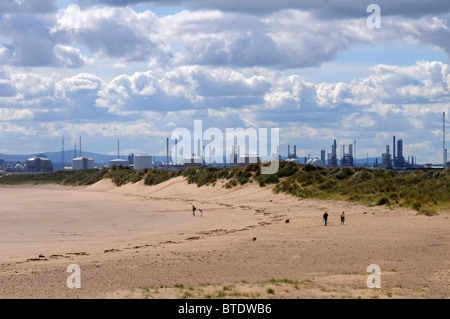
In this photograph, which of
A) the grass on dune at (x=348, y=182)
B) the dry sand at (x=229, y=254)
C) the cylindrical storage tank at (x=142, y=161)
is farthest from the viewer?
the cylindrical storage tank at (x=142, y=161)

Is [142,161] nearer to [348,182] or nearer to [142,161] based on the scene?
[142,161]

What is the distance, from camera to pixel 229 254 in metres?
20.5

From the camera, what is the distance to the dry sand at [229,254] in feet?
46.8

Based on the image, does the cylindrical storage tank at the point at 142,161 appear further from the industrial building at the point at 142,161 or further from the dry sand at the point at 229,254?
the dry sand at the point at 229,254

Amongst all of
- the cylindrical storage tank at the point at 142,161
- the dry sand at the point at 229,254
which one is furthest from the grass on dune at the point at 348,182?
the cylindrical storage tank at the point at 142,161

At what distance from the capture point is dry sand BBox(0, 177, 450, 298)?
14.3 meters

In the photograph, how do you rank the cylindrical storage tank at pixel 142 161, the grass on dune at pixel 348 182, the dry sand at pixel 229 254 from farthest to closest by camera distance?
the cylindrical storage tank at pixel 142 161 < the grass on dune at pixel 348 182 < the dry sand at pixel 229 254

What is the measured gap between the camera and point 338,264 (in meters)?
18.3

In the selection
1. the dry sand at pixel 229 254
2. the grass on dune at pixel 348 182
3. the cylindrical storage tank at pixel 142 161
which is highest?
the cylindrical storage tank at pixel 142 161

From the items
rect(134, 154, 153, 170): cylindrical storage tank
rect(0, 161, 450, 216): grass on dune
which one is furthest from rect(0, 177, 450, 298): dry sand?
rect(134, 154, 153, 170): cylindrical storage tank

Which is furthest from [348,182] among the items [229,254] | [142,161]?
[142,161]

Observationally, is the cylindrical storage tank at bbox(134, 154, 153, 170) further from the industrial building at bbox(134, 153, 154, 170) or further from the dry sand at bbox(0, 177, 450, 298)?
the dry sand at bbox(0, 177, 450, 298)

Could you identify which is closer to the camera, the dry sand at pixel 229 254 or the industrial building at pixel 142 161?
the dry sand at pixel 229 254

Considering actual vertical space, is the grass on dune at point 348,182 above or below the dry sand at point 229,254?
above
